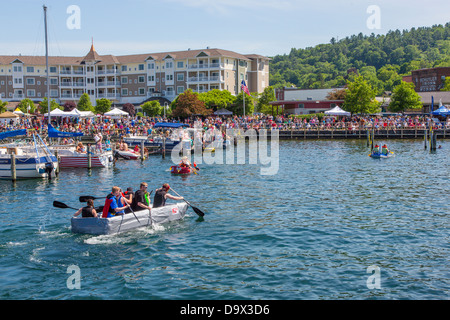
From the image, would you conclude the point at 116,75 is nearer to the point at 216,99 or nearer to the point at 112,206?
the point at 216,99

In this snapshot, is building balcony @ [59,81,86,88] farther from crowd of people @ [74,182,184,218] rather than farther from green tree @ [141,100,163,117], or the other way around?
crowd of people @ [74,182,184,218]

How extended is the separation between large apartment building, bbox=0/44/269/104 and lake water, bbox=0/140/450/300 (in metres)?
76.2

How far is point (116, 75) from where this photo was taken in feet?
359

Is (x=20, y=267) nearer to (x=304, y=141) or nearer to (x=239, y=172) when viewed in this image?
(x=239, y=172)

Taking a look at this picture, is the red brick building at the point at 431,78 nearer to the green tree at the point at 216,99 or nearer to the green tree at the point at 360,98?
the green tree at the point at 360,98

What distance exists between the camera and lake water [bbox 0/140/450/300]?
13.1 meters

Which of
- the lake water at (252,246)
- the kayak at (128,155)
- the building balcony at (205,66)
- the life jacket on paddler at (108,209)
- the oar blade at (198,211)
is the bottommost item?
the lake water at (252,246)

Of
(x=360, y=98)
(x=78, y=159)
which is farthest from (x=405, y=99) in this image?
(x=78, y=159)

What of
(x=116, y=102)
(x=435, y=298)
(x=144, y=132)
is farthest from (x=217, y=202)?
(x=116, y=102)

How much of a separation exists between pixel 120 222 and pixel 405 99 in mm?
69777

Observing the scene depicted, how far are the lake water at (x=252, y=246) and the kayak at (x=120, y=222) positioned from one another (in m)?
0.26

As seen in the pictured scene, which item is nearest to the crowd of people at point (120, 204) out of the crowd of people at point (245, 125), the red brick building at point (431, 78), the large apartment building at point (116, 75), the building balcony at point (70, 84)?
the crowd of people at point (245, 125)

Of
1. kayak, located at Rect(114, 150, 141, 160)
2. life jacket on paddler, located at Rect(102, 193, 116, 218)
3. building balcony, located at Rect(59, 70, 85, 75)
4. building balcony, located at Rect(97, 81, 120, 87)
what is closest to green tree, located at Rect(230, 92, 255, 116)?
kayak, located at Rect(114, 150, 141, 160)

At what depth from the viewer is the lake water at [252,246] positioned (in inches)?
515
